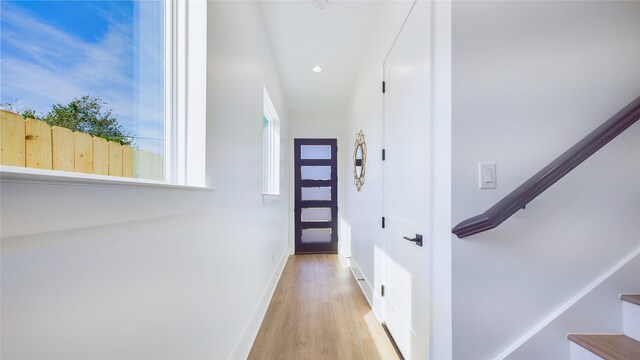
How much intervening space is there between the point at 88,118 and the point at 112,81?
0.16 m

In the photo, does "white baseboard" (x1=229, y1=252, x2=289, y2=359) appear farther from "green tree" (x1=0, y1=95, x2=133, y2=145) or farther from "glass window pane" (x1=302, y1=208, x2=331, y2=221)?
"glass window pane" (x1=302, y1=208, x2=331, y2=221)

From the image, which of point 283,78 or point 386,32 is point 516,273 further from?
point 283,78

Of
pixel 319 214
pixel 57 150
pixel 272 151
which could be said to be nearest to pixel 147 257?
pixel 57 150

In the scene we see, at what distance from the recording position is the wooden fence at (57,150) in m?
0.48

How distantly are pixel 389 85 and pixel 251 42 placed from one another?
3.81 feet

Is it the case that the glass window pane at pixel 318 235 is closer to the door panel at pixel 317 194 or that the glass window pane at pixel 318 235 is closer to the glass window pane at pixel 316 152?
the door panel at pixel 317 194

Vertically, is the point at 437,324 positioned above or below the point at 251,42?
below

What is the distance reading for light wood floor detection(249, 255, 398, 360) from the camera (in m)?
1.91

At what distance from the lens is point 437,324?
1323 mm

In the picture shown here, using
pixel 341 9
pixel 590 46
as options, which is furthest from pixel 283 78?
pixel 590 46

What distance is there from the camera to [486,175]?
1206mm

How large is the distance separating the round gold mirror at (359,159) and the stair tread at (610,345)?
7.68 feet

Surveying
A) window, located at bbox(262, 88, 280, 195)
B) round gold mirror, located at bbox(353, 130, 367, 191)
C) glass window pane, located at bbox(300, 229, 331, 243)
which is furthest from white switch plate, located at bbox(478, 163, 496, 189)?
glass window pane, located at bbox(300, 229, 331, 243)

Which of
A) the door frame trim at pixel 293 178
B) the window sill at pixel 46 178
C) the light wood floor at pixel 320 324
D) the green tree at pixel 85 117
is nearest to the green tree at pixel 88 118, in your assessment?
the green tree at pixel 85 117
